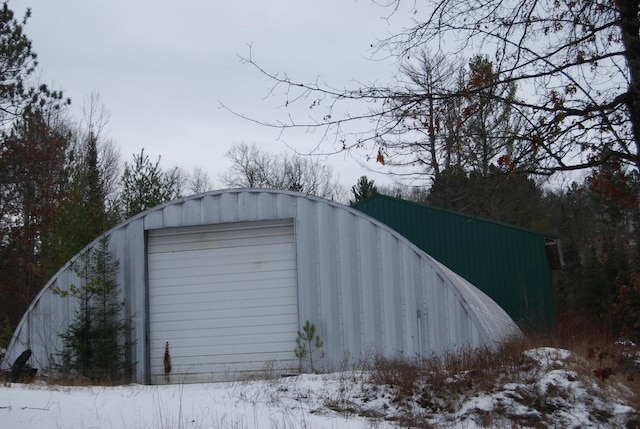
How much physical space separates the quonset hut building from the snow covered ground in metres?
3.20

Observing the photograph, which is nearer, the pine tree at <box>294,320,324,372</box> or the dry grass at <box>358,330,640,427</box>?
the dry grass at <box>358,330,640,427</box>

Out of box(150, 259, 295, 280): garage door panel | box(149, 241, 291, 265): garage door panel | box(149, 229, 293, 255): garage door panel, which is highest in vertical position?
box(149, 229, 293, 255): garage door panel

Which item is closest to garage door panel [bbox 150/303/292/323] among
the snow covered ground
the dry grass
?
the dry grass

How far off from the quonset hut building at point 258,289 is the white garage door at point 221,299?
21 mm

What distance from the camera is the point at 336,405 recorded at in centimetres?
925

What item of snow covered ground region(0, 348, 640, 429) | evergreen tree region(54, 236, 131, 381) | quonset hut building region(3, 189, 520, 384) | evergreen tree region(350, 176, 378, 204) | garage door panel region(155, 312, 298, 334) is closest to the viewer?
snow covered ground region(0, 348, 640, 429)

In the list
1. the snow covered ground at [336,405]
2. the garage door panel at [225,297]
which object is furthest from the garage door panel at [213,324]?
the snow covered ground at [336,405]

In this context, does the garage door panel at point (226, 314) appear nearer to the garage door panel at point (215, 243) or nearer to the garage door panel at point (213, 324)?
the garage door panel at point (213, 324)

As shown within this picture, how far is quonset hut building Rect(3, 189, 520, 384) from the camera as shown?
13.5 meters

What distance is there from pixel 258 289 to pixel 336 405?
551 centimetres

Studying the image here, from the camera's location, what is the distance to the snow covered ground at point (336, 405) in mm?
8172

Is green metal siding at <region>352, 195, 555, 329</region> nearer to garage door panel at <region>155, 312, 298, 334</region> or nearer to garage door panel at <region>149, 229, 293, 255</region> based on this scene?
garage door panel at <region>149, 229, 293, 255</region>

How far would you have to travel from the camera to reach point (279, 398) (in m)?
9.38

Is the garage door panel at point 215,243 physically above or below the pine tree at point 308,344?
above
